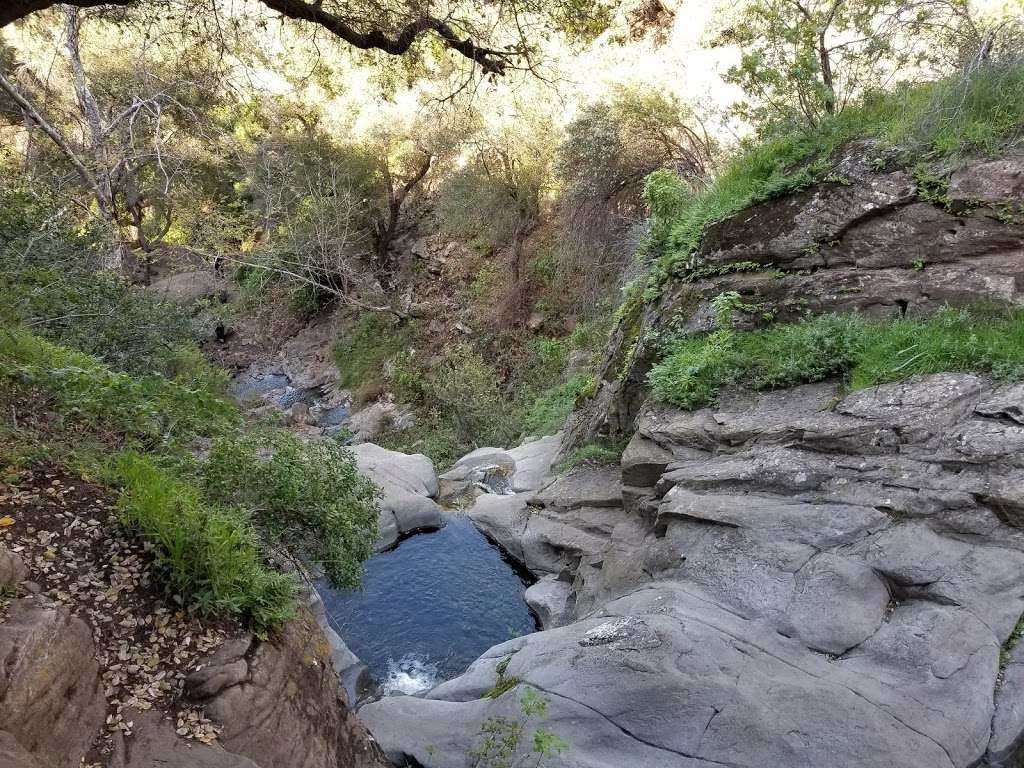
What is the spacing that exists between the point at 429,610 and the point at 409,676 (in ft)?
3.93

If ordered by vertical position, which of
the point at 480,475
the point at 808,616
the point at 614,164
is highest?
the point at 614,164

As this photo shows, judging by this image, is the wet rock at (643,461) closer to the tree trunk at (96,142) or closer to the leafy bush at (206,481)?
the leafy bush at (206,481)

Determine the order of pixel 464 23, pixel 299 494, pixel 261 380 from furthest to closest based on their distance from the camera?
1. pixel 261 380
2. pixel 464 23
3. pixel 299 494

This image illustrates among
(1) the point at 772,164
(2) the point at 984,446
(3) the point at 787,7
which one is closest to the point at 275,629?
(2) the point at 984,446

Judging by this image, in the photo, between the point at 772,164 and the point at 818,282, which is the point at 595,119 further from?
the point at 818,282

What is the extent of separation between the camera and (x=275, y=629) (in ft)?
14.8

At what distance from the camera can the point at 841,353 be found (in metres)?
6.79

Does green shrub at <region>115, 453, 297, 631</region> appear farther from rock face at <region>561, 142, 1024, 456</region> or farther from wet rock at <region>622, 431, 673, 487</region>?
rock face at <region>561, 142, 1024, 456</region>

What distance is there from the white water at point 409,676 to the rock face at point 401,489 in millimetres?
2361

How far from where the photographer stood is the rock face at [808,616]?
14.3 feet

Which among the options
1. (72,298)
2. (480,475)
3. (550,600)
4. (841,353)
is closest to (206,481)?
(72,298)

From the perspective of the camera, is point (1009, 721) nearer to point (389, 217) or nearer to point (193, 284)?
point (389, 217)

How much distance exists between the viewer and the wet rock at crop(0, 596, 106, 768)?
10.5ft

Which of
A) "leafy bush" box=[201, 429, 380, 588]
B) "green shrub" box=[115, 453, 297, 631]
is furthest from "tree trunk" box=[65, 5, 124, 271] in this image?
"green shrub" box=[115, 453, 297, 631]
